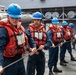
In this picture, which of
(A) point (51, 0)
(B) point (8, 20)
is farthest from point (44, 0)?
(B) point (8, 20)

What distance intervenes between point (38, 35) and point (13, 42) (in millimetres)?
1192

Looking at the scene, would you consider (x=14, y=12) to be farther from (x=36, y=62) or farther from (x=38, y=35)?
(x=36, y=62)

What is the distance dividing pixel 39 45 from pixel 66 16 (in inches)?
382

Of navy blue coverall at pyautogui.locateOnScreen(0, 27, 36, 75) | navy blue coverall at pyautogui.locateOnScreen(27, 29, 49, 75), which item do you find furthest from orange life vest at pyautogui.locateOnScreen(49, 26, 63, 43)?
navy blue coverall at pyautogui.locateOnScreen(0, 27, 36, 75)

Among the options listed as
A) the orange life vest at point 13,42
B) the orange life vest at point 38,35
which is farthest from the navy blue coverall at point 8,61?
the orange life vest at point 38,35

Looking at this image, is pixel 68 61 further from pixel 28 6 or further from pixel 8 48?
pixel 28 6

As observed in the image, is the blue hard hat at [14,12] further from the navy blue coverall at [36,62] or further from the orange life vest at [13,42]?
the navy blue coverall at [36,62]

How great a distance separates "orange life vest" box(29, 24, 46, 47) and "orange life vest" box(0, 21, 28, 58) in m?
0.97

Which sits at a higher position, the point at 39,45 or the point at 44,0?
the point at 44,0

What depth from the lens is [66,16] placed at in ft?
43.3

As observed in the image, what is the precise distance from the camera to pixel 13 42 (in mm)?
2615

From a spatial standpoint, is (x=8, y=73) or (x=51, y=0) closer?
(x=8, y=73)

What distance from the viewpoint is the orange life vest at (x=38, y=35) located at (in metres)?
3.74

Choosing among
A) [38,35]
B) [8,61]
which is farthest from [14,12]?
[38,35]
